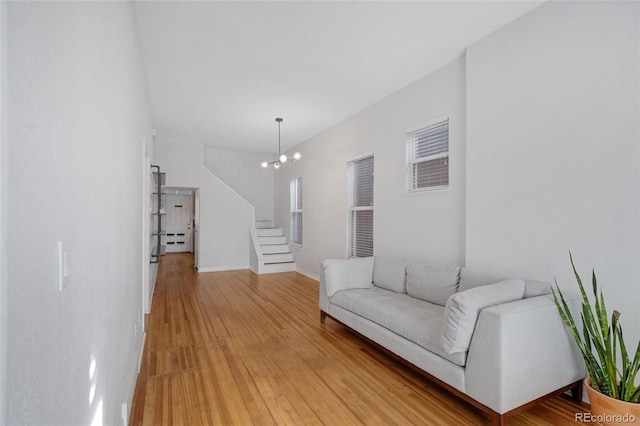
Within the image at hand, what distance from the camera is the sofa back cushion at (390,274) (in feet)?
11.7

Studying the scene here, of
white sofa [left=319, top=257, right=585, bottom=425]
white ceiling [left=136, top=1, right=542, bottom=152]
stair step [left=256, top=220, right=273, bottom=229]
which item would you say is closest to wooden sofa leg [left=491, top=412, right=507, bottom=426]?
white sofa [left=319, top=257, right=585, bottom=425]

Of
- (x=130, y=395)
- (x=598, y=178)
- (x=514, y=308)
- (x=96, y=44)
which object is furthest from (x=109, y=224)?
(x=598, y=178)

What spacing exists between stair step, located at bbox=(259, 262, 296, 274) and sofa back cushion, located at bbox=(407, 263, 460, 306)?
14.0 feet

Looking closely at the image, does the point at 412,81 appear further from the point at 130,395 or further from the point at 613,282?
the point at 130,395

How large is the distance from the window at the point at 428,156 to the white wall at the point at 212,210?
15.9 feet

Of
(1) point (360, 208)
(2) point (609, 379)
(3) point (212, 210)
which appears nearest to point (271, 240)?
(3) point (212, 210)

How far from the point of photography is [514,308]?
6.45 feet

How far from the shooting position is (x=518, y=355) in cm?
192

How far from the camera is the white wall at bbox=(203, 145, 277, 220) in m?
8.47

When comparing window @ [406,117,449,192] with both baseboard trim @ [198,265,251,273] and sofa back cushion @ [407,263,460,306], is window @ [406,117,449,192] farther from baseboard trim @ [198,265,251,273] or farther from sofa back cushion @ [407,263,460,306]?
baseboard trim @ [198,265,251,273]

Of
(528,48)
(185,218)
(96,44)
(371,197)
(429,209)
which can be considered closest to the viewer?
(96,44)

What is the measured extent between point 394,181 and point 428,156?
603 mm

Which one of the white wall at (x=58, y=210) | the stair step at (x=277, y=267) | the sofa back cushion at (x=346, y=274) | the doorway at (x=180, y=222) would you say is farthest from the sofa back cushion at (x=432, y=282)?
the doorway at (x=180, y=222)

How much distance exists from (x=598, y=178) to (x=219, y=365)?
3391mm
